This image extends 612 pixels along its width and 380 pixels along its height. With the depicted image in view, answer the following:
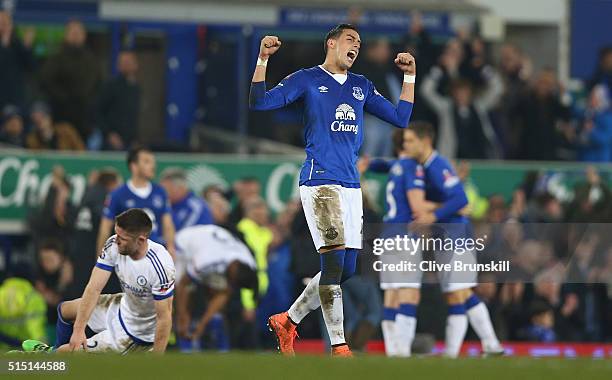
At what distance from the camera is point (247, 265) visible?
61.8 feet

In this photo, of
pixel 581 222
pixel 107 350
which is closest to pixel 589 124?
pixel 581 222

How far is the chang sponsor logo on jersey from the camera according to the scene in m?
12.7

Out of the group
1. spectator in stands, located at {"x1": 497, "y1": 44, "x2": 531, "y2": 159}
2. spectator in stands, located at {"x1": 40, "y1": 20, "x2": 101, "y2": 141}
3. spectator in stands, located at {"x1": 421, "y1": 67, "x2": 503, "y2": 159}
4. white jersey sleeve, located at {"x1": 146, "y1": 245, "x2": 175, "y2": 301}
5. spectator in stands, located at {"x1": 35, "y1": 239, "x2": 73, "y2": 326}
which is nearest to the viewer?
white jersey sleeve, located at {"x1": 146, "y1": 245, "x2": 175, "y2": 301}

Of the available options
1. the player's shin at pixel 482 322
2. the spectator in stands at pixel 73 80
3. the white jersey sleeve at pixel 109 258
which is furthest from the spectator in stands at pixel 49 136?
the white jersey sleeve at pixel 109 258

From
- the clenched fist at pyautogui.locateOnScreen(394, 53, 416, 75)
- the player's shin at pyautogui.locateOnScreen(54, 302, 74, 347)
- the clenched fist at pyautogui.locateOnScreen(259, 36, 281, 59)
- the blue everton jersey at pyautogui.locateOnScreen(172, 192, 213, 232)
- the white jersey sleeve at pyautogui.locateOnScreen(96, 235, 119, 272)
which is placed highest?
the clenched fist at pyautogui.locateOnScreen(259, 36, 281, 59)

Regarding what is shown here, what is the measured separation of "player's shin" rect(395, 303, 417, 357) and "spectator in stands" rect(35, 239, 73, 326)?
172 inches

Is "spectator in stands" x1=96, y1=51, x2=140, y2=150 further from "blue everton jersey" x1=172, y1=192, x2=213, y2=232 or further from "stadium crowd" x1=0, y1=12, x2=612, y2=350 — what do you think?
"blue everton jersey" x1=172, y1=192, x2=213, y2=232

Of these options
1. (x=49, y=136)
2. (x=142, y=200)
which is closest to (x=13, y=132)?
(x=49, y=136)

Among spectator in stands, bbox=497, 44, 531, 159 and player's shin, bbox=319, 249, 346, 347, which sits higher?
spectator in stands, bbox=497, 44, 531, 159

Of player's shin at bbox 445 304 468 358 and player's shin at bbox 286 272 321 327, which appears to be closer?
player's shin at bbox 286 272 321 327

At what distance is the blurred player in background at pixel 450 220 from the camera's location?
52.1 ft

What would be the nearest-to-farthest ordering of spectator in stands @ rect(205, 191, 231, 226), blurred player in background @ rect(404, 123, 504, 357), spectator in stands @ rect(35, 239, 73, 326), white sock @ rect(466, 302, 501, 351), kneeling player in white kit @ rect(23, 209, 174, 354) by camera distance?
1. kneeling player in white kit @ rect(23, 209, 174, 354)
2. blurred player in background @ rect(404, 123, 504, 357)
3. white sock @ rect(466, 302, 501, 351)
4. spectator in stands @ rect(35, 239, 73, 326)
5. spectator in stands @ rect(205, 191, 231, 226)

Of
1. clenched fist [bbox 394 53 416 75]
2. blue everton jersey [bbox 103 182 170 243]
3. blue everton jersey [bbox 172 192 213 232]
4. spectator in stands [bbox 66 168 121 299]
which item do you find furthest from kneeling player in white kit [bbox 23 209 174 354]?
blue everton jersey [bbox 172 192 213 232]

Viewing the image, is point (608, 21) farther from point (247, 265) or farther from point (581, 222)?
point (247, 265)
